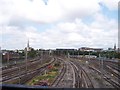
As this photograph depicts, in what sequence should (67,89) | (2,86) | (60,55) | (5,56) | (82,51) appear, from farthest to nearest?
(60,55) < (82,51) < (5,56) < (2,86) < (67,89)

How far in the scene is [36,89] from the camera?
362 cm

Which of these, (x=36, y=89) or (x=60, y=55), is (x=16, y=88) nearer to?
(x=36, y=89)

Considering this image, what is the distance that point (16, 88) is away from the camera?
3.75 meters

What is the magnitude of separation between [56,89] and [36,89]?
11.6 inches

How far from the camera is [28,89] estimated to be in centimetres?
366

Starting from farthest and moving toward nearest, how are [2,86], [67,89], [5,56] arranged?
[5,56], [2,86], [67,89]

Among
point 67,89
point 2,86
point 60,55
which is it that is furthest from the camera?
point 60,55

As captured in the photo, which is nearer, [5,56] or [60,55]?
[5,56]

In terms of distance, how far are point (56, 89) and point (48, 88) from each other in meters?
0.12

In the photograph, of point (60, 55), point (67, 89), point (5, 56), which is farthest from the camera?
point (60, 55)

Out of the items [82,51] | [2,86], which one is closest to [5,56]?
[82,51]

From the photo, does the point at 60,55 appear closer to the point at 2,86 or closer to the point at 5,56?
the point at 5,56

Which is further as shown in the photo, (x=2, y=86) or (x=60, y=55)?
(x=60, y=55)

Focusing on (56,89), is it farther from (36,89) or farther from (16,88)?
(16,88)
